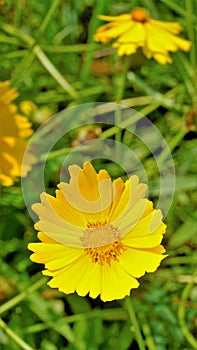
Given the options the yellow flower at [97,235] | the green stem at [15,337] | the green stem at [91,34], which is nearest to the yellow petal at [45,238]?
the yellow flower at [97,235]

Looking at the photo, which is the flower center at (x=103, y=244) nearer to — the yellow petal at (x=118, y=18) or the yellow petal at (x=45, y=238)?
the yellow petal at (x=45, y=238)

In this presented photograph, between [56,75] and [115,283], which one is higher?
[56,75]

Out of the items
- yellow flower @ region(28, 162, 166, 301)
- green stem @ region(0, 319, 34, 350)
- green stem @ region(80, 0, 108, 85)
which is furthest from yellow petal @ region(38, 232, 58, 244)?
green stem @ region(80, 0, 108, 85)

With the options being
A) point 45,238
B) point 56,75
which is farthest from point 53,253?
point 56,75

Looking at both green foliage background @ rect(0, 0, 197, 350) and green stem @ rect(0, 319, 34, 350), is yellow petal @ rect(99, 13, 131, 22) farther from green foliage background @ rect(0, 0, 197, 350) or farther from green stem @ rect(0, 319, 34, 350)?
green stem @ rect(0, 319, 34, 350)

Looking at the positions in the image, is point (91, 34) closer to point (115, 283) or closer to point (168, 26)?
point (168, 26)

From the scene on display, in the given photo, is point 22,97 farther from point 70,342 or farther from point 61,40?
point 70,342
